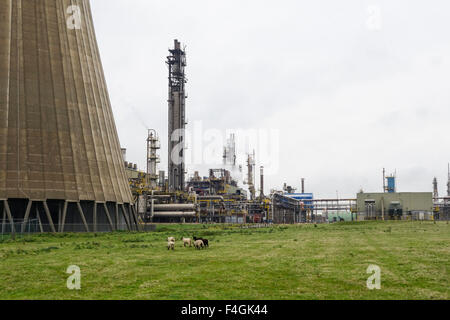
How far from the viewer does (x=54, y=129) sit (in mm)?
42219

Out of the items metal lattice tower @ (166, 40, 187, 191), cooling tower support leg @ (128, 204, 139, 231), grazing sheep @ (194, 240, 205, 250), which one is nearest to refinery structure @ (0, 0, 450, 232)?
cooling tower support leg @ (128, 204, 139, 231)

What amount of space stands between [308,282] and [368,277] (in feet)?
6.53

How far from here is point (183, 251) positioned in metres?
22.6

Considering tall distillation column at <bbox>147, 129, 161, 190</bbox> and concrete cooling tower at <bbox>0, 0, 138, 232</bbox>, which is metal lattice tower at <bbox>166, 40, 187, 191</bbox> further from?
concrete cooling tower at <bbox>0, 0, 138, 232</bbox>

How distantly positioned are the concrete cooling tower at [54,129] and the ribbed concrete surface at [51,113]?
0.27ft

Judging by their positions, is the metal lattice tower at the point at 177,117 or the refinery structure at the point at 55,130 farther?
the metal lattice tower at the point at 177,117

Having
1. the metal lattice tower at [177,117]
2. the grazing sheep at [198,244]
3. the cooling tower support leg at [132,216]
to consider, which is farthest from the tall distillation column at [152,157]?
the grazing sheep at [198,244]

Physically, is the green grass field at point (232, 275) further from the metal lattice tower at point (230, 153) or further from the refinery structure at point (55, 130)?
the metal lattice tower at point (230, 153)

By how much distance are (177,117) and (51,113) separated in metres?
58.8

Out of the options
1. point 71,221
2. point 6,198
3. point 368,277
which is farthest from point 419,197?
point 368,277

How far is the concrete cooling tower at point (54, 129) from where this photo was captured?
132 ft

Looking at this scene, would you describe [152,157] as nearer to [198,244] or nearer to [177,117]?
[177,117]
